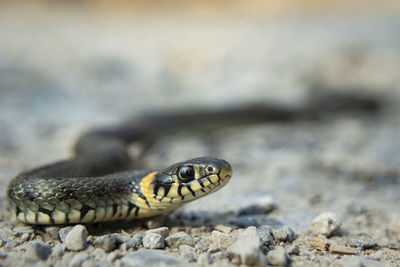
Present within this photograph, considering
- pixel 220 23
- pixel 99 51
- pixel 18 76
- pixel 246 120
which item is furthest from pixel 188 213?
pixel 220 23

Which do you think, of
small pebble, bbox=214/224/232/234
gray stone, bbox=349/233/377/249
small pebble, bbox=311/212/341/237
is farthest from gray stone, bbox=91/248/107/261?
gray stone, bbox=349/233/377/249

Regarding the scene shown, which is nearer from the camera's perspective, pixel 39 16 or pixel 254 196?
pixel 254 196

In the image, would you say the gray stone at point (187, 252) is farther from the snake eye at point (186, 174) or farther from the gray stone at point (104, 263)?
the snake eye at point (186, 174)

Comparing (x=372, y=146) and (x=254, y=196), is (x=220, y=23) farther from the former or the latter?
(x=254, y=196)

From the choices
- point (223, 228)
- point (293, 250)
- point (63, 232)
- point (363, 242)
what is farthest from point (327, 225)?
point (63, 232)

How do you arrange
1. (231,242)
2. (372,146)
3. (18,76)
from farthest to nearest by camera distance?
(18,76), (372,146), (231,242)

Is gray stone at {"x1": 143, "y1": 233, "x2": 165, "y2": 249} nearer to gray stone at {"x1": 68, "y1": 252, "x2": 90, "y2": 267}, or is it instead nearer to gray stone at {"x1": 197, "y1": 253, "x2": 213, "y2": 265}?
gray stone at {"x1": 197, "y1": 253, "x2": 213, "y2": 265}
